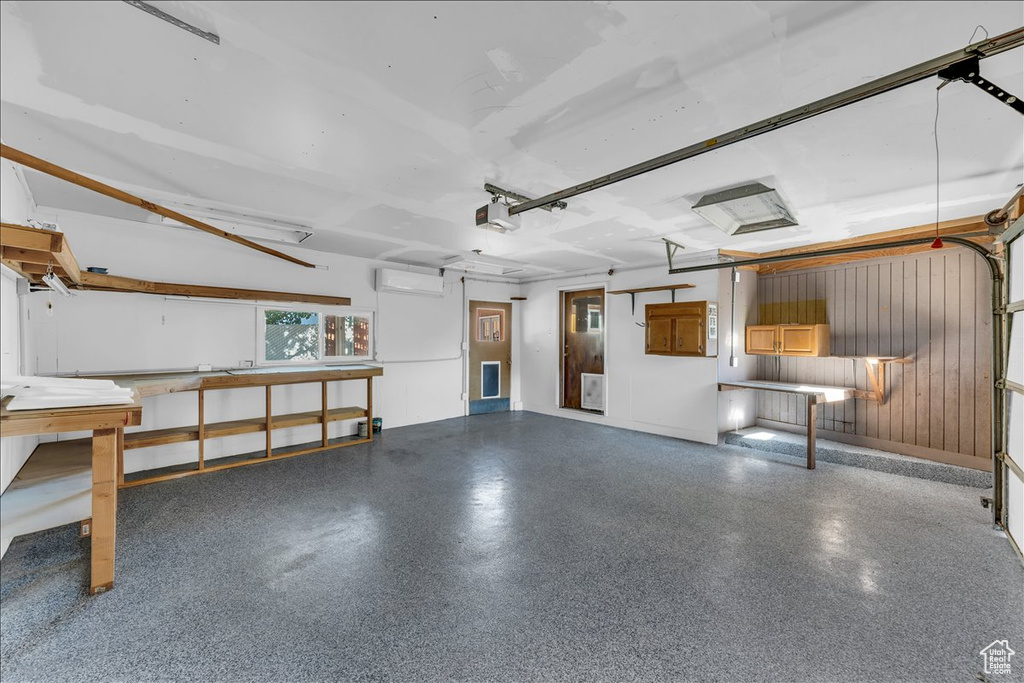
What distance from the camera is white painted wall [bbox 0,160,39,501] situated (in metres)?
1.47

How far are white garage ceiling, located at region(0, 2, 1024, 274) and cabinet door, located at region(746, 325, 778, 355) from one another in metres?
2.16

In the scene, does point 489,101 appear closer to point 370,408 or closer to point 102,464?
point 102,464

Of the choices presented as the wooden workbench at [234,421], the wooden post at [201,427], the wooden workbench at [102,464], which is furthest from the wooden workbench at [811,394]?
the wooden post at [201,427]

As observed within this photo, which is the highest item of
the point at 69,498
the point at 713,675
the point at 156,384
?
the point at 156,384

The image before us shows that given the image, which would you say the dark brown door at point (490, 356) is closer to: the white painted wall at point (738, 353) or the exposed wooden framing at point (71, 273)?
the exposed wooden framing at point (71, 273)

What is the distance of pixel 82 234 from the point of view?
3.52m

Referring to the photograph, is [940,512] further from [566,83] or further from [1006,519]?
[566,83]

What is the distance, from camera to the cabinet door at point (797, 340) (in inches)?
188

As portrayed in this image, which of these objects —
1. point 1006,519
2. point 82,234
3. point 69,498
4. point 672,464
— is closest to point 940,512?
point 1006,519

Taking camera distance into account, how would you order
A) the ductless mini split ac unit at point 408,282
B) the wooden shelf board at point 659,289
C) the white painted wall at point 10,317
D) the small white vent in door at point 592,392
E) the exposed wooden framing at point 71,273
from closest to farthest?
the white painted wall at point 10,317 < the exposed wooden framing at point 71,273 < the wooden shelf board at point 659,289 < the ductless mini split ac unit at point 408,282 < the small white vent in door at point 592,392

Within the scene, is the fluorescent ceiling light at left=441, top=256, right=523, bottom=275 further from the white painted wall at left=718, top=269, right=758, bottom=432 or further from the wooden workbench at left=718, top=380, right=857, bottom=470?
the wooden workbench at left=718, top=380, right=857, bottom=470

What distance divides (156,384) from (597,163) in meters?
3.62

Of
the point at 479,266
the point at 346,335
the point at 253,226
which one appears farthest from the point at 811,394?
the point at 253,226

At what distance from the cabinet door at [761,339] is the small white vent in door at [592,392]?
2.11m
